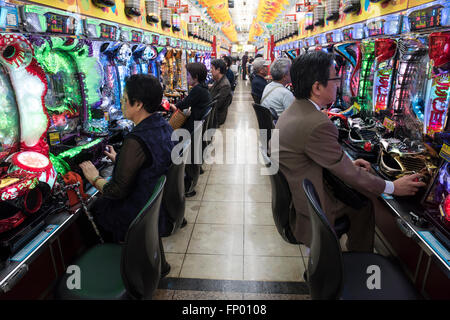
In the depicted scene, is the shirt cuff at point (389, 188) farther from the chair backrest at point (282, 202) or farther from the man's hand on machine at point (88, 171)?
the man's hand on machine at point (88, 171)

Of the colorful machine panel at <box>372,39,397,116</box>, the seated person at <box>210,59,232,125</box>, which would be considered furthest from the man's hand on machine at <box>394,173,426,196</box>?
the seated person at <box>210,59,232,125</box>

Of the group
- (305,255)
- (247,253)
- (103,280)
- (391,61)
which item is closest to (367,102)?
(391,61)

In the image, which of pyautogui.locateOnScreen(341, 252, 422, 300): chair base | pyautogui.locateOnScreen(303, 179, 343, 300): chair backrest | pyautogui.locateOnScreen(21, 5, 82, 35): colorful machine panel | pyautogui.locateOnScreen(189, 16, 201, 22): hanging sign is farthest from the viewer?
pyautogui.locateOnScreen(189, 16, 201, 22): hanging sign

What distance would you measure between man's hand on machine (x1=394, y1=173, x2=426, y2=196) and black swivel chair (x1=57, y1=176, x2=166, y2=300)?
1.23m

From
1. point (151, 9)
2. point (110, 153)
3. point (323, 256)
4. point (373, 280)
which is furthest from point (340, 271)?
point (151, 9)

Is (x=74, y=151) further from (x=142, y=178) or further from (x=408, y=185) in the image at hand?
(x=408, y=185)

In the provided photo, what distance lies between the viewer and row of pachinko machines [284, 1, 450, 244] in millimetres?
1460

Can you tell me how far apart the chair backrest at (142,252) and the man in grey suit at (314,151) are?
711 mm

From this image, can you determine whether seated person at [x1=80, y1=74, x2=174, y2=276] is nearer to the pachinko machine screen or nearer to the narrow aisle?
the pachinko machine screen

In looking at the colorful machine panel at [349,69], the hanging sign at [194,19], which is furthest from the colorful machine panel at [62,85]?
the hanging sign at [194,19]

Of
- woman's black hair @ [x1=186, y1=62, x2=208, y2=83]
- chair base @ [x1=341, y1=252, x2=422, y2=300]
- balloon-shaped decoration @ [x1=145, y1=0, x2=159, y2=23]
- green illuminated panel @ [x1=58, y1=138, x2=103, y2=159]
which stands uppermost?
balloon-shaped decoration @ [x1=145, y1=0, x2=159, y2=23]

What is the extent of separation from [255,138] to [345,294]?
4.55 meters

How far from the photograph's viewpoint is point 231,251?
234cm

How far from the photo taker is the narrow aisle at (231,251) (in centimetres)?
194
